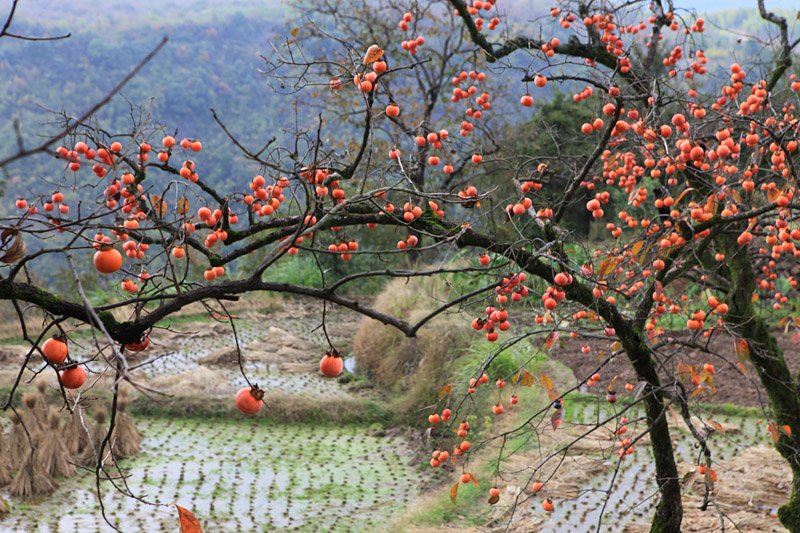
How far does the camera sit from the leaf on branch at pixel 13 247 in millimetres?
1790

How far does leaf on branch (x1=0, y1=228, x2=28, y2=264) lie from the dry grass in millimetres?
5865

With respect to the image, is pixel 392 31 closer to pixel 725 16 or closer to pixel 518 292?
pixel 518 292

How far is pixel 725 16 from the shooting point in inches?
1171

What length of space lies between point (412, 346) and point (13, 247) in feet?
25.7

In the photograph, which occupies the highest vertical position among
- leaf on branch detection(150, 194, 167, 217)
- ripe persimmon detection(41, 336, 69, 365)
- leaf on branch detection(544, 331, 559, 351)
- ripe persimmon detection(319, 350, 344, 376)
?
leaf on branch detection(150, 194, 167, 217)

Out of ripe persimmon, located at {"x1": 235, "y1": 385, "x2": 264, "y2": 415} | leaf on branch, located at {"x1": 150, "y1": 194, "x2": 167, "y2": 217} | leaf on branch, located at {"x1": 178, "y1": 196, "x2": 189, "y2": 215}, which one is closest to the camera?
ripe persimmon, located at {"x1": 235, "y1": 385, "x2": 264, "y2": 415}

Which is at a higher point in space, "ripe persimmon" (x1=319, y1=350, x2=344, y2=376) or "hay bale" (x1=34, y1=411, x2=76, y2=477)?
"ripe persimmon" (x1=319, y1=350, x2=344, y2=376)

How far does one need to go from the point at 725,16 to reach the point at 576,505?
28.9 m

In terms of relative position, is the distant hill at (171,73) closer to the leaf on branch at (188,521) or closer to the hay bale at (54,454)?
the hay bale at (54,454)

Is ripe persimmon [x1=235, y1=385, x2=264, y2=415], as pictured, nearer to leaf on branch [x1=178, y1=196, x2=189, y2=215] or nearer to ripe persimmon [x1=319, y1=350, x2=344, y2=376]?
ripe persimmon [x1=319, y1=350, x2=344, y2=376]

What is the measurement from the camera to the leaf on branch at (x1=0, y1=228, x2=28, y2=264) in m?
1.79

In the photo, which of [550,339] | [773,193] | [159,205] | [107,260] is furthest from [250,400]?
[773,193]

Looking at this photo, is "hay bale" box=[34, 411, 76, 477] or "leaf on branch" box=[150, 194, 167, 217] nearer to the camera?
"leaf on branch" box=[150, 194, 167, 217]

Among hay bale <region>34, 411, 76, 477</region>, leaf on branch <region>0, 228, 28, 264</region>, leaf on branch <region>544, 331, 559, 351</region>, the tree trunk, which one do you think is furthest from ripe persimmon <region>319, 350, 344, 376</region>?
hay bale <region>34, 411, 76, 477</region>
